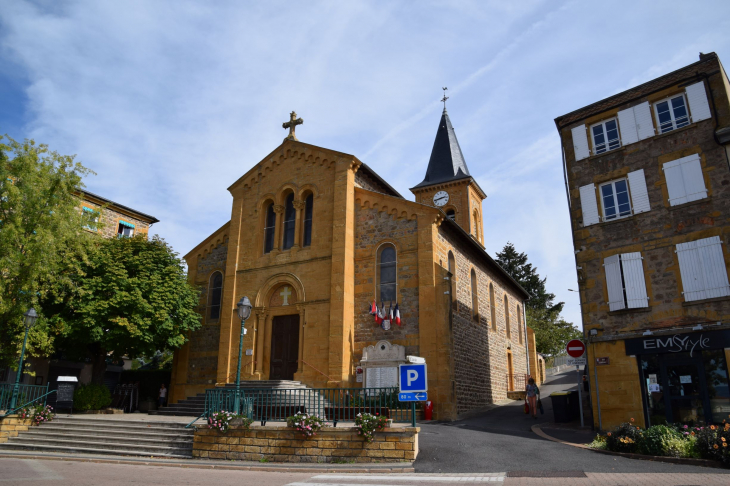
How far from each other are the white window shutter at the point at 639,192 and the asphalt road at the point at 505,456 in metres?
7.36

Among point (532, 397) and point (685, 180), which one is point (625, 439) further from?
point (685, 180)

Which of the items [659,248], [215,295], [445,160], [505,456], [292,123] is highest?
[445,160]

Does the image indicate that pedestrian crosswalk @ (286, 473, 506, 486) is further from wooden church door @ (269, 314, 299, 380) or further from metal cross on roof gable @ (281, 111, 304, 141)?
metal cross on roof gable @ (281, 111, 304, 141)

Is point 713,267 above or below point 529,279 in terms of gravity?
below

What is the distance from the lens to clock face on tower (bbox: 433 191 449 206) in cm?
3678

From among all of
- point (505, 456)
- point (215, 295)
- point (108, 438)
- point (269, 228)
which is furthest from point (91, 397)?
point (505, 456)

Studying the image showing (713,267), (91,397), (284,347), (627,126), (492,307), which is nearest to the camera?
(713,267)

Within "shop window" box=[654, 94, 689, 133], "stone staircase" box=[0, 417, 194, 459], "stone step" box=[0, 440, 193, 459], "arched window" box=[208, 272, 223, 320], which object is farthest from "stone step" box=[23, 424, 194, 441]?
"shop window" box=[654, 94, 689, 133]

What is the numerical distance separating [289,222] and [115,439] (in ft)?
38.7

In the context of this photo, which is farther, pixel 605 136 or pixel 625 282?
pixel 605 136

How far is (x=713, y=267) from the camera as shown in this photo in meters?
13.7

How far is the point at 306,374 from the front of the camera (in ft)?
64.8

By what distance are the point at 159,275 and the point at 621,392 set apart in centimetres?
1738

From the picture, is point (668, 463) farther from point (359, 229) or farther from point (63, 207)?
point (63, 207)
